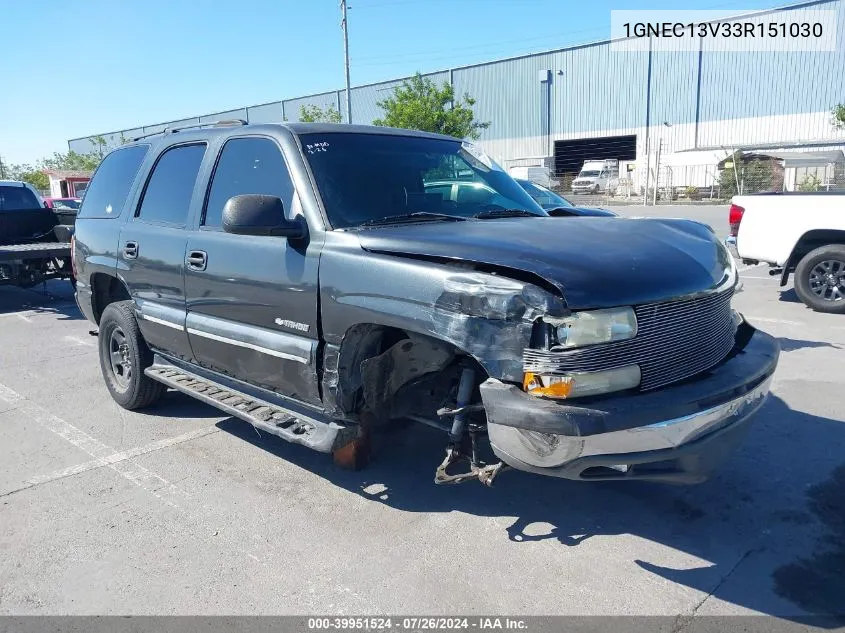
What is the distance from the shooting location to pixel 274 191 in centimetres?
382

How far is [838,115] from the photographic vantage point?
104 feet

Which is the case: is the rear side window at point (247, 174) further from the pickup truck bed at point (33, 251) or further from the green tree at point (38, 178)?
the green tree at point (38, 178)

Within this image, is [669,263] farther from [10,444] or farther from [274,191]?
[10,444]

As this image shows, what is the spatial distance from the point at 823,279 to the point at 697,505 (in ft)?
20.5

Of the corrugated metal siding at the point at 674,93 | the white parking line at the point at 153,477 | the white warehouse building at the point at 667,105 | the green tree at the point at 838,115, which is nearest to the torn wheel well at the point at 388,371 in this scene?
the white parking line at the point at 153,477

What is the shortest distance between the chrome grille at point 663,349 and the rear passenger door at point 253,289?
1406 millimetres

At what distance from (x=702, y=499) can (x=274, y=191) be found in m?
2.97

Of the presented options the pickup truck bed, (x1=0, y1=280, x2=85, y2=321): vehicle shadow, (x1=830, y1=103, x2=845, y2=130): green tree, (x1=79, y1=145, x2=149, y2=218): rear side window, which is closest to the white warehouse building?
(x1=830, y1=103, x2=845, y2=130): green tree

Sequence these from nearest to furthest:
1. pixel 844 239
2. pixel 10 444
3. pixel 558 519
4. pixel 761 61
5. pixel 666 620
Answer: pixel 666 620 < pixel 558 519 < pixel 10 444 < pixel 844 239 < pixel 761 61

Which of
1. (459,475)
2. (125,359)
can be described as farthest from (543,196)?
(459,475)

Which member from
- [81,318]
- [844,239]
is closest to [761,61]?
[844,239]

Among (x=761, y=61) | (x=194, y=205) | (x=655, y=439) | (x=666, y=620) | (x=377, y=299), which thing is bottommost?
(x=666, y=620)

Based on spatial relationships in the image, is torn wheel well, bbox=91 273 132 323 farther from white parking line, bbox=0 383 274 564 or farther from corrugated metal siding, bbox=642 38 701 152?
corrugated metal siding, bbox=642 38 701 152

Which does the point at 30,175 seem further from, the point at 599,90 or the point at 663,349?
the point at 663,349
